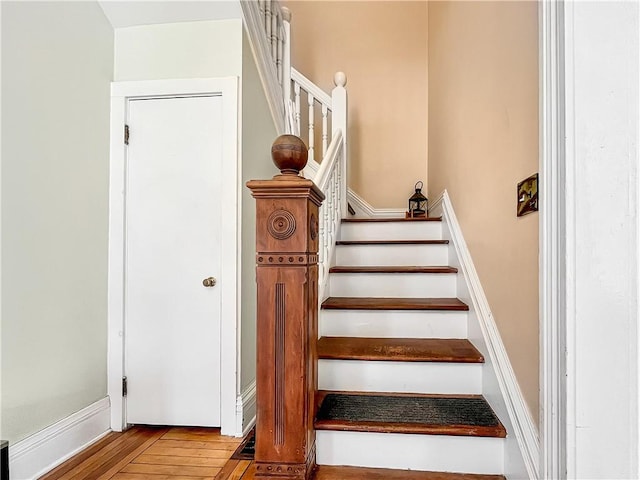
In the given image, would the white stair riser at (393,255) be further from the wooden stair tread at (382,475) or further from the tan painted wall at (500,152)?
the wooden stair tread at (382,475)

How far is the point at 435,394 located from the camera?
181 centimetres

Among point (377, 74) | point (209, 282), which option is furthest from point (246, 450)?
point (377, 74)

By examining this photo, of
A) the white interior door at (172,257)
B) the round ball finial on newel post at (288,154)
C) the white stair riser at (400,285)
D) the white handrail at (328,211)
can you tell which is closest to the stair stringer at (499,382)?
the white stair riser at (400,285)

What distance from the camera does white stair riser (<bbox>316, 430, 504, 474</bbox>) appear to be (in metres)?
1.51

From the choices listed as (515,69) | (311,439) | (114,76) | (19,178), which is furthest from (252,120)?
(311,439)

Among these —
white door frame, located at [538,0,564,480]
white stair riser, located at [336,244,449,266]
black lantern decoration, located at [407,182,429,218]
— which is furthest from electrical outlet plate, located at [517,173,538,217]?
black lantern decoration, located at [407,182,429,218]

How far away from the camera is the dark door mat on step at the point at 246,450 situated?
1.87 m

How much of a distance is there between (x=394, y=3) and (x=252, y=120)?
2647mm

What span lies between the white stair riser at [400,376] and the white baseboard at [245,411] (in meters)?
0.52

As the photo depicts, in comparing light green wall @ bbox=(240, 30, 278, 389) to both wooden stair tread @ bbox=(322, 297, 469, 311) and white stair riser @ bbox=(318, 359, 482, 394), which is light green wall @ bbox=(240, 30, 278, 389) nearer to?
wooden stair tread @ bbox=(322, 297, 469, 311)

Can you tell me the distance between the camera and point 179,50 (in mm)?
2254

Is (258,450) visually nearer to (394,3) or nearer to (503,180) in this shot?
(503,180)

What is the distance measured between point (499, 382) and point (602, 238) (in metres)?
0.91

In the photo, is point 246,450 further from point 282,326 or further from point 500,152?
point 500,152
